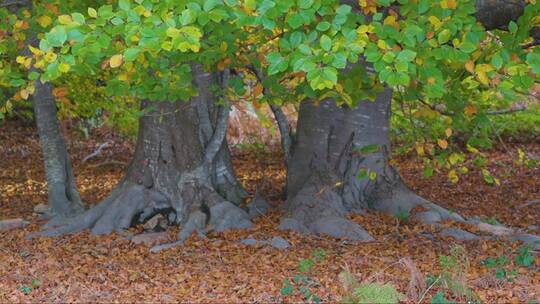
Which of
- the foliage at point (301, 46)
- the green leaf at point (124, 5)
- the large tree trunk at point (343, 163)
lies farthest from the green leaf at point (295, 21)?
the large tree trunk at point (343, 163)

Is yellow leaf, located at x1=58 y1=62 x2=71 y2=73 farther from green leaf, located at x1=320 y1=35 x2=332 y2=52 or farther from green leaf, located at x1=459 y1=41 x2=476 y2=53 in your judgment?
green leaf, located at x1=459 y1=41 x2=476 y2=53

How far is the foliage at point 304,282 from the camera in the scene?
550cm

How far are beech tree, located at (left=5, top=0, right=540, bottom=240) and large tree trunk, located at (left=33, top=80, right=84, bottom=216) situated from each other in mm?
556

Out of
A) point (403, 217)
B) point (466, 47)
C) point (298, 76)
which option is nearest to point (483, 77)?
point (466, 47)

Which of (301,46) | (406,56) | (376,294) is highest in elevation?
(301,46)

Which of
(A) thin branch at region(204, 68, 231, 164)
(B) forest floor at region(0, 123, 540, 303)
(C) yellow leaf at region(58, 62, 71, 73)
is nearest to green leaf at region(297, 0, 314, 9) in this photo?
(C) yellow leaf at region(58, 62, 71, 73)

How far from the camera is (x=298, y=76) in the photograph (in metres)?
5.75

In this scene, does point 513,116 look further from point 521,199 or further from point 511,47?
point 511,47

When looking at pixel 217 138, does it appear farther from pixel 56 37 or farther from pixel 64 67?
pixel 56 37

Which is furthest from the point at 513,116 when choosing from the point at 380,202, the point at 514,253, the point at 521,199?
the point at 514,253

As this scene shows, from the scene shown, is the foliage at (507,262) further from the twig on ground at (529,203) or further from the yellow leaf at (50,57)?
the yellow leaf at (50,57)

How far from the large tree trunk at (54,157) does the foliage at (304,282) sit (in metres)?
3.58

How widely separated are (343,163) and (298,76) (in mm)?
2842

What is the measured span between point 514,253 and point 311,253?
187cm
